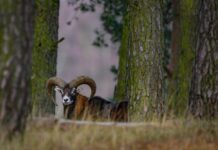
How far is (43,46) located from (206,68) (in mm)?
4817

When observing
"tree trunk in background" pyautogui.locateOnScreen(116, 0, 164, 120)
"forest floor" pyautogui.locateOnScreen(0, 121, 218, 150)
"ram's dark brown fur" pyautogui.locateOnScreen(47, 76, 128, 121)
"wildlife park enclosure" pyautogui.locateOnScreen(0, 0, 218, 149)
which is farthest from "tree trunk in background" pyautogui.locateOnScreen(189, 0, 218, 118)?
"ram's dark brown fur" pyautogui.locateOnScreen(47, 76, 128, 121)

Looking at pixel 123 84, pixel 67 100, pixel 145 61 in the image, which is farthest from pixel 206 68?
pixel 123 84

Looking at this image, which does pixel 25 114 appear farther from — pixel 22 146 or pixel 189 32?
pixel 189 32

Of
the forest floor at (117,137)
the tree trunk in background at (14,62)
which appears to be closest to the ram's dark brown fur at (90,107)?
the forest floor at (117,137)

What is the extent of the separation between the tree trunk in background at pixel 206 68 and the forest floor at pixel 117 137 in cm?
201

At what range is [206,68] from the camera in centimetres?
1462

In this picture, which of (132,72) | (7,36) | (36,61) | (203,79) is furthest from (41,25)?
(7,36)

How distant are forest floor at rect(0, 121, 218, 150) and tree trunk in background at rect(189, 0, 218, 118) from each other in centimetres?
201

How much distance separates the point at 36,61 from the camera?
18.2 metres

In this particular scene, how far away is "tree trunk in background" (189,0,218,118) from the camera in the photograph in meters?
14.5

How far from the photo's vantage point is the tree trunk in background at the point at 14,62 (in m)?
10.6

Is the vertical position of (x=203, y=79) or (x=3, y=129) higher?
(x=203, y=79)

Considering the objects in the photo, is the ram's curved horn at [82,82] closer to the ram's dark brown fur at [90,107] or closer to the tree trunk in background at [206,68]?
the ram's dark brown fur at [90,107]

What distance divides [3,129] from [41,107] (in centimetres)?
777
